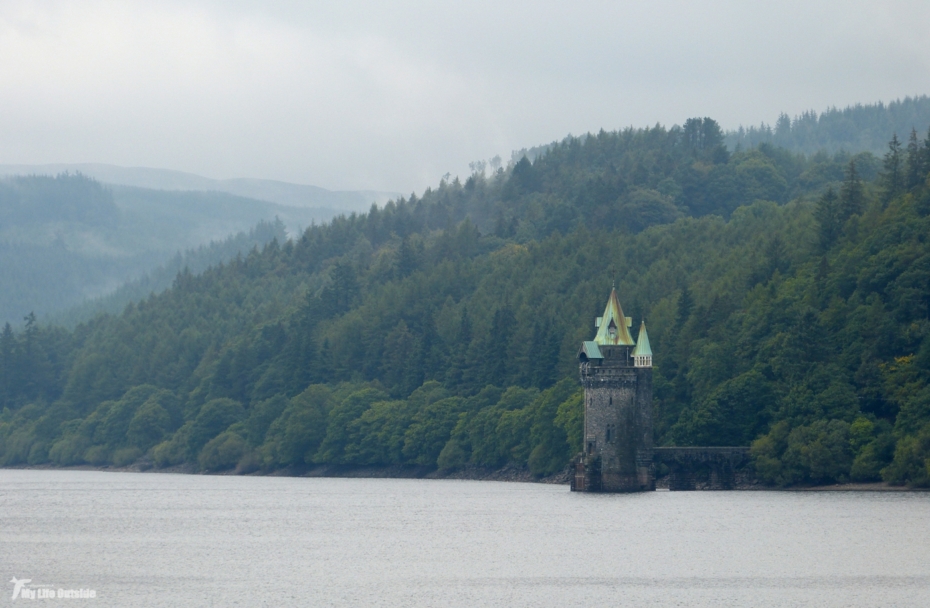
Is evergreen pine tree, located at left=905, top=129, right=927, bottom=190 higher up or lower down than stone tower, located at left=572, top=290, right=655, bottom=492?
higher up

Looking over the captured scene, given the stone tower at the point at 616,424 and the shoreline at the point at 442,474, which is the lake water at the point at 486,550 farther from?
the shoreline at the point at 442,474

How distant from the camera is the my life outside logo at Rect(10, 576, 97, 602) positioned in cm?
6297

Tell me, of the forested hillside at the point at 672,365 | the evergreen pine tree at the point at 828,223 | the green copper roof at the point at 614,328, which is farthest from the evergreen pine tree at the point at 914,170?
the green copper roof at the point at 614,328

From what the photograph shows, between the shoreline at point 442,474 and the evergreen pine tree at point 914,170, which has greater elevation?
the evergreen pine tree at point 914,170

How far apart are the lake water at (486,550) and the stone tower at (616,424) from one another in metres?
2.26

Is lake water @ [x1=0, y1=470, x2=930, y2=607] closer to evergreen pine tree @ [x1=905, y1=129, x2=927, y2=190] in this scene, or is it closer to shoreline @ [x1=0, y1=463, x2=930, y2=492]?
shoreline @ [x1=0, y1=463, x2=930, y2=492]

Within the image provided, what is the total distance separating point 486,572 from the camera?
237ft

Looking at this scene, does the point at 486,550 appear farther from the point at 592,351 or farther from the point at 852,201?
the point at 852,201

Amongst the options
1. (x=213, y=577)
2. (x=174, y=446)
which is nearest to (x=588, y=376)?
(x=213, y=577)

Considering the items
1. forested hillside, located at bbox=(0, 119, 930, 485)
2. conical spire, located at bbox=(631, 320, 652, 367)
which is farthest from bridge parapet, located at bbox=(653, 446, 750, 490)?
conical spire, located at bbox=(631, 320, 652, 367)

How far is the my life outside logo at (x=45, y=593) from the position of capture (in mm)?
62969

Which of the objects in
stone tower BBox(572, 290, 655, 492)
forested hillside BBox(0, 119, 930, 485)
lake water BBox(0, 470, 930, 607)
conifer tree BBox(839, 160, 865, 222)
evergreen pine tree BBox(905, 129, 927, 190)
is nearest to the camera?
lake water BBox(0, 470, 930, 607)

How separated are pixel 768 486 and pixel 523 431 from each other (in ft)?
105

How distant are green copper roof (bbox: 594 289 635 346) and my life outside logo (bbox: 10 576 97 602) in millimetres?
58553
